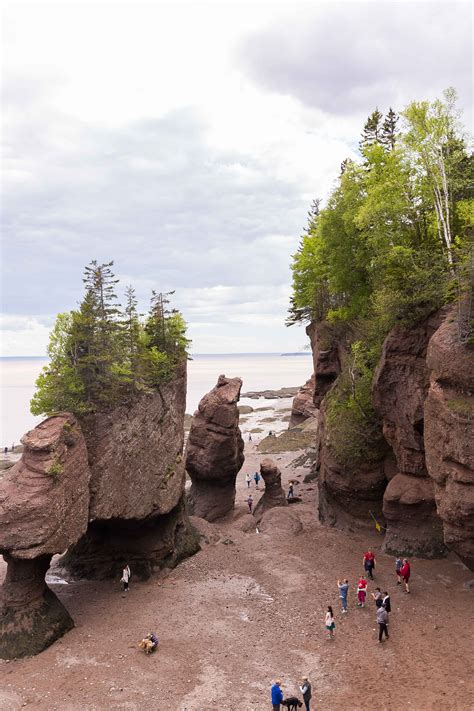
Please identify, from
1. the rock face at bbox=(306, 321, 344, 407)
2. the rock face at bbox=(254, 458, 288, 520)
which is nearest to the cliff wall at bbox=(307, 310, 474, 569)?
the rock face at bbox=(306, 321, 344, 407)

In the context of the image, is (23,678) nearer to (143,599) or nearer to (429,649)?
(143,599)

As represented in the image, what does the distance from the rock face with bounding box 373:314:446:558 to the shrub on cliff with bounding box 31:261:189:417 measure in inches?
527

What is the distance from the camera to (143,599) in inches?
915

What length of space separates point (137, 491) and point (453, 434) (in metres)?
15.8

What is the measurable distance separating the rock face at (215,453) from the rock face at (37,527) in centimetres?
1599

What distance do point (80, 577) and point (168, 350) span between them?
14.0m

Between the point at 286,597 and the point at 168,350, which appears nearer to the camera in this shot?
the point at 286,597

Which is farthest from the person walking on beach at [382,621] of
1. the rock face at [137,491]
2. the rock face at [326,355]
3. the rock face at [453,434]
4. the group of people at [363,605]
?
the rock face at [326,355]

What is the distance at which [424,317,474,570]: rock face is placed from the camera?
1836cm

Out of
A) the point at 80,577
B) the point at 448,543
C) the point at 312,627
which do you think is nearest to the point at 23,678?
the point at 80,577

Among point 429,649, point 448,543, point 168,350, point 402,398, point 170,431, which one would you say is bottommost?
point 429,649

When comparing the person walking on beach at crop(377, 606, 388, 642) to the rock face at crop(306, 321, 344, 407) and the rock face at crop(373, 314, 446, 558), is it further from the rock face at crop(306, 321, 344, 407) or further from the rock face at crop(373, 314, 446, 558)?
the rock face at crop(306, 321, 344, 407)

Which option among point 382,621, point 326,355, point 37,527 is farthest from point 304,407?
point 37,527

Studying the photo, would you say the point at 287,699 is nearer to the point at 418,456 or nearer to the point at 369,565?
the point at 369,565
